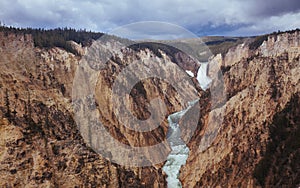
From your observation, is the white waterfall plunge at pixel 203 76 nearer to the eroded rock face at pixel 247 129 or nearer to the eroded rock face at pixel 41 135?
the eroded rock face at pixel 247 129

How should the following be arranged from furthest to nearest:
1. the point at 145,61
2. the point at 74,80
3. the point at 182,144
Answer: the point at 145,61, the point at 182,144, the point at 74,80

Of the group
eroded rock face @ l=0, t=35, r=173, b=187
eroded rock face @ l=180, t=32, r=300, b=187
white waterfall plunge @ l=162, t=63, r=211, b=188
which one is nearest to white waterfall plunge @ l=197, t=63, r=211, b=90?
white waterfall plunge @ l=162, t=63, r=211, b=188

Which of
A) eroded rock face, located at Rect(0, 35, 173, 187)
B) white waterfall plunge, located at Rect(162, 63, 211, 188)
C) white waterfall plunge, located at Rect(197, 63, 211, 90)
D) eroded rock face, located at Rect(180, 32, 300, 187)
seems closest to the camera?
eroded rock face, located at Rect(0, 35, 173, 187)

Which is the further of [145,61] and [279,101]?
[145,61]

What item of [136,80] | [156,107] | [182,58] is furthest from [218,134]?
[182,58]

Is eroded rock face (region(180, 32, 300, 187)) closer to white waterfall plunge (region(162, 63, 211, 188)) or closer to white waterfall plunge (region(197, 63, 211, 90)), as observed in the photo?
white waterfall plunge (region(162, 63, 211, 188))

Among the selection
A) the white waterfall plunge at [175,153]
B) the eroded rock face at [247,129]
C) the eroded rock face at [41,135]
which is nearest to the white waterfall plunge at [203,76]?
the white waterfall plunge at [175,153]

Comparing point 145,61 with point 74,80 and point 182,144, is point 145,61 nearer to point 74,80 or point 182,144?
point 182,144

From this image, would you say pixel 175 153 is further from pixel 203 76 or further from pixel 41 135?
pixel 203 76
